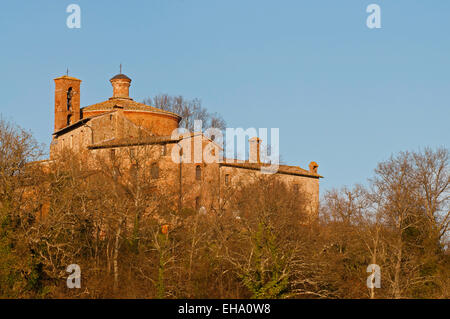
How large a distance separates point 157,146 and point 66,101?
33.5 feet

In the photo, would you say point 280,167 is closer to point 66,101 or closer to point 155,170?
point 155,170

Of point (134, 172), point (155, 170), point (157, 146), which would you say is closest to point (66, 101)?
point (157, 146)

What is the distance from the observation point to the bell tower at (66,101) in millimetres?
45531

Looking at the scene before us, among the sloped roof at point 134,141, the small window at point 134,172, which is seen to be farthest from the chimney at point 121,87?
the small window at point 134,172

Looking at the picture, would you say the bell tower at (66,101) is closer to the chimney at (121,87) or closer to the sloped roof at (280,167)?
the chimney at (121,87)

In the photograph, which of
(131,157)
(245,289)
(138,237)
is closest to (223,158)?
(131,157)

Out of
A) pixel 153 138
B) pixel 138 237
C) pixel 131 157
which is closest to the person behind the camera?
pixel 138 237

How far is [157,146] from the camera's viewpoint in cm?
3828

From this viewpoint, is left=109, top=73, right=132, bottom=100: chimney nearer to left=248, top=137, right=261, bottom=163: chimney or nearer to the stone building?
the stone building

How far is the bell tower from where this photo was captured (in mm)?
45531

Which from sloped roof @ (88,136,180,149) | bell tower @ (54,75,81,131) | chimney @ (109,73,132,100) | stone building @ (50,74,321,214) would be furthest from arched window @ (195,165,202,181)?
chimney @ (109,73,132,100)
